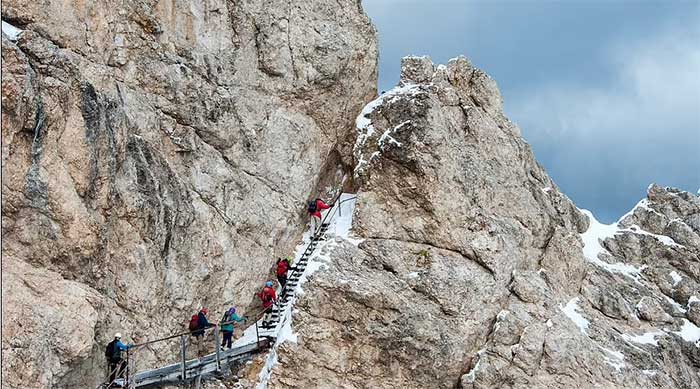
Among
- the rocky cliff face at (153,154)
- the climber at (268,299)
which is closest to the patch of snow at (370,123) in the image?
the rocky cliff face at (153,154)

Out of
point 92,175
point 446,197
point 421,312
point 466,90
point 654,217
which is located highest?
point 466,90

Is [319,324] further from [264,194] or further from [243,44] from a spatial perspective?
[243,44]

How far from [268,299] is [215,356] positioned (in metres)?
3.68

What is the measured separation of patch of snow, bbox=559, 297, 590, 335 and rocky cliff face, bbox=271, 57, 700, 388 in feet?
0.24

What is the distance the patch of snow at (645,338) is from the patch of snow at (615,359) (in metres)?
1.78

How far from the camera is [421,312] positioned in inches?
994

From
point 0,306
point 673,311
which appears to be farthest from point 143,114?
point 673,311

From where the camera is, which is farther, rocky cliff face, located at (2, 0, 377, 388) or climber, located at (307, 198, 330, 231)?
climber, located at (307, 198, 330, 231)

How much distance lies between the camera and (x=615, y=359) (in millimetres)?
27047

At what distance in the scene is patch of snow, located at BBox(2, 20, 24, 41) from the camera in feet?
66.1

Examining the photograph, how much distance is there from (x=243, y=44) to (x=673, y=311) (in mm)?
24001

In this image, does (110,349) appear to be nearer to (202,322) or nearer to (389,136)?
(202,322)

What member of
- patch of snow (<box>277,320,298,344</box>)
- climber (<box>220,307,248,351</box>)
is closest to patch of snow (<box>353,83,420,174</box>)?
patch of snow (<box>277,320,298,344</box>)

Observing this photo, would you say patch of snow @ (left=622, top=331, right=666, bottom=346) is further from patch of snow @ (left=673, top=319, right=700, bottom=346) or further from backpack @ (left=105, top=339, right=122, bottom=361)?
backpack @ (left=105, top=339, right=122, bottom=361)
